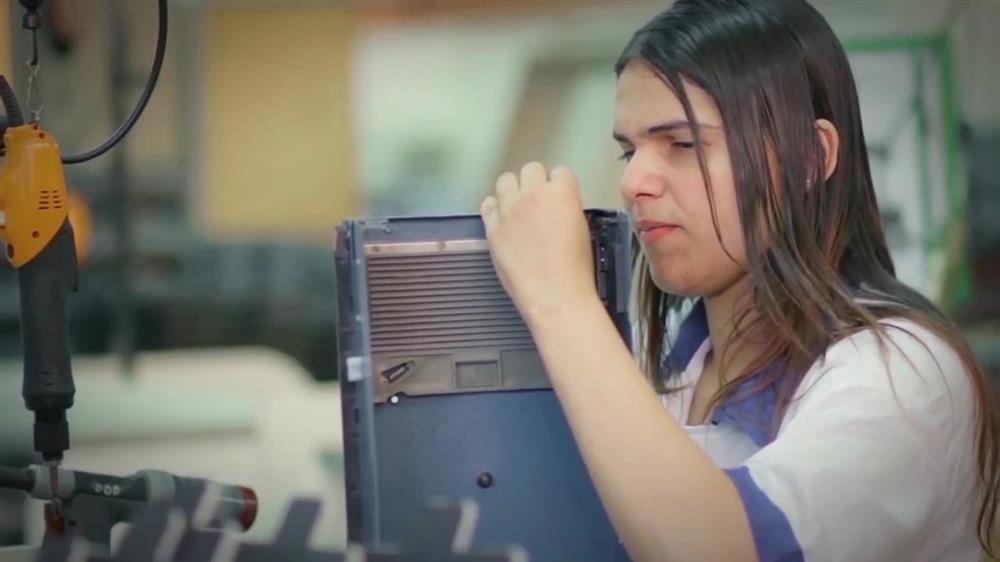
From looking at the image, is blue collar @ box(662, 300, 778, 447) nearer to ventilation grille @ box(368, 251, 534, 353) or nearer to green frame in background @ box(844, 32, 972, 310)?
ventilation grille @ box(368, 251, 534, 353)

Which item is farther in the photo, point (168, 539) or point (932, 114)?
point (932, 114)

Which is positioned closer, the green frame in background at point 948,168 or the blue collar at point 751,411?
the blue collar at point 751,411

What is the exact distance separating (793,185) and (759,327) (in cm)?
13

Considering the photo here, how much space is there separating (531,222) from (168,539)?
404 millimetres

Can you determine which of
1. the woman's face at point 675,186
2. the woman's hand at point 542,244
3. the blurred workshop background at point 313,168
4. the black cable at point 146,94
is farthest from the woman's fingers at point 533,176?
the blurred workshop background at point 313,168

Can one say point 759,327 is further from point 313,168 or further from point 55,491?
point 313,168

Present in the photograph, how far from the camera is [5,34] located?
213 centimetres

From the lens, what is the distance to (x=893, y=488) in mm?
951

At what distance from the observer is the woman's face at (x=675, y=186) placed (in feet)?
3.45

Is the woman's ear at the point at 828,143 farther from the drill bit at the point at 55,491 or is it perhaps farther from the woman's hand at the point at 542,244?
the drill bit at the point at 55,491

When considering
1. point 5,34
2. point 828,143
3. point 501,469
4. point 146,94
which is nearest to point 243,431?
point 5,34

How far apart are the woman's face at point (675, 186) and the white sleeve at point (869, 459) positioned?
13cm

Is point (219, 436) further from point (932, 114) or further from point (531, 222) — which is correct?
point (531, 222)

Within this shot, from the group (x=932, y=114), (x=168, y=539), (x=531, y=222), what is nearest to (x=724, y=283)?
(x=531, y=222)
